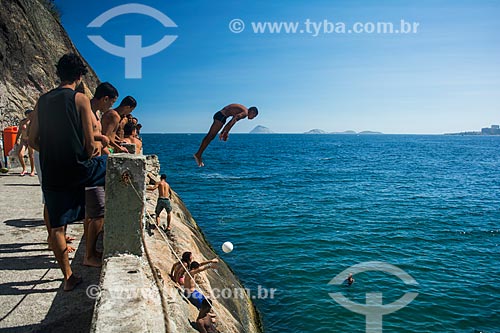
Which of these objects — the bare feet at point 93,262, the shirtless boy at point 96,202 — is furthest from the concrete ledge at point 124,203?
the bare feet at point 93,262

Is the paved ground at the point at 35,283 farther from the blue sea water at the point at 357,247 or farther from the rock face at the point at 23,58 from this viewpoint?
the rock face at the point at 23,58

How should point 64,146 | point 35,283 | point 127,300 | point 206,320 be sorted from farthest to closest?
point 206,320 < point 35,283 < point 64,146 < point 127,300

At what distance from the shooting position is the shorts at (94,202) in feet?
15.0

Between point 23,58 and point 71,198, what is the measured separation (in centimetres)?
2512

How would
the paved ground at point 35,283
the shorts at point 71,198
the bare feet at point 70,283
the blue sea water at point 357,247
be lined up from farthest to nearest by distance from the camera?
the blue sea water at point 357,247 → the bare feet at point 70,283 → the shorts at point 71,198 → the paved ground at point 35,283

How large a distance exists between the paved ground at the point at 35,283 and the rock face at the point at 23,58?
14.3 metres

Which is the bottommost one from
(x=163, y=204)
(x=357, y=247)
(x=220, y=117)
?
(x=357, y=247)

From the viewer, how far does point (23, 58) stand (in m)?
24.5

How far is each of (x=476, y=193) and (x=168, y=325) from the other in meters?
42.7

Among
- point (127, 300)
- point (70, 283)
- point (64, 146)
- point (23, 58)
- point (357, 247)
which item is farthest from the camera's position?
point (23, 58)

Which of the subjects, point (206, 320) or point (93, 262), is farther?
point (206, 320)

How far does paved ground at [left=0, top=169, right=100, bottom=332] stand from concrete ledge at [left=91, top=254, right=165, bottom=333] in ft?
2.45

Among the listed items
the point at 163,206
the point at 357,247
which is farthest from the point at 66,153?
the point at 357,247

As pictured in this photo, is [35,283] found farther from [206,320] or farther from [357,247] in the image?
[357,247]
